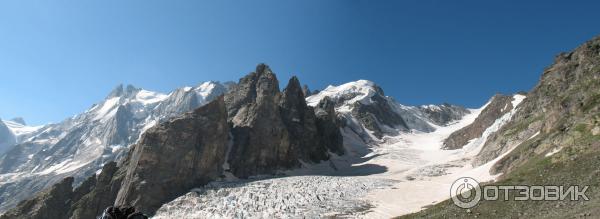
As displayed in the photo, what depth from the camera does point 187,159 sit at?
92.9 metres

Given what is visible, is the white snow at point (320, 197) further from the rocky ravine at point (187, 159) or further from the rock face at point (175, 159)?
the rocky ravine at point (187, 159)

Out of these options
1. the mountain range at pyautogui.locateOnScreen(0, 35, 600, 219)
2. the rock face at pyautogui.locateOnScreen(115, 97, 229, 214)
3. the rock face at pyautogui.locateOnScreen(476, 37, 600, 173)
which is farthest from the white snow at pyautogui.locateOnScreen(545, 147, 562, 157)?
the rock face at pyautogui.locateOnScreen(115, 97, 229, 214)

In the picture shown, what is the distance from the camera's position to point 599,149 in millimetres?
39719

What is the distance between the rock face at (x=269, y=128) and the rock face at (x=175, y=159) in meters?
7.04

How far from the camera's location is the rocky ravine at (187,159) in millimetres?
87588

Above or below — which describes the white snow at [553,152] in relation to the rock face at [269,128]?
below

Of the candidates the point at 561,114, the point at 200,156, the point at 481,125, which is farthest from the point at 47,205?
the point at 481,125

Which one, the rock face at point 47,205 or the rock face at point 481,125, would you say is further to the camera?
the rock face at point 481,125

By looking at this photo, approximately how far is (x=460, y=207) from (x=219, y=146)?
6959 centimetres

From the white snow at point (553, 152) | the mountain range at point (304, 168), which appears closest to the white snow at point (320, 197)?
the mountain range at point (304, 168)

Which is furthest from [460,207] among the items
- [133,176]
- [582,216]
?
[133,176]

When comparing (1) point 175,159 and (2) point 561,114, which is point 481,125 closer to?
(2) point 561,114

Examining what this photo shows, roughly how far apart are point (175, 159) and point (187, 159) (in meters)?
2.40

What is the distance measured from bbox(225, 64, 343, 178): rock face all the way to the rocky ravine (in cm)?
26
